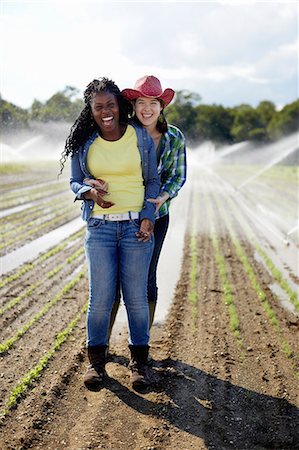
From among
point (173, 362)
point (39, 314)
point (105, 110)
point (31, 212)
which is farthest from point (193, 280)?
point (31, 212)

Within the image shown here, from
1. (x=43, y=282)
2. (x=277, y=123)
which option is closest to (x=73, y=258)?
(x=43, y=282)

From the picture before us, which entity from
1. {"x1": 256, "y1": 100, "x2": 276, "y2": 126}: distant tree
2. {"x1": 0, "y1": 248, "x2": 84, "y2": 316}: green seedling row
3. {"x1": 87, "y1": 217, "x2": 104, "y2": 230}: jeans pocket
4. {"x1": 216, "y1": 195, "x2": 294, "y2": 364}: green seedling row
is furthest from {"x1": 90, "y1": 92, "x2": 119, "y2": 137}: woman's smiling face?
{"x1": 256, "y1": 100, "x2": 276, "y2": 126}: distant tree

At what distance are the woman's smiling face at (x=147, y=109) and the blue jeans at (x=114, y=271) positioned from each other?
26.5 inches

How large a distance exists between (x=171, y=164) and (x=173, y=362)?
5.00ft

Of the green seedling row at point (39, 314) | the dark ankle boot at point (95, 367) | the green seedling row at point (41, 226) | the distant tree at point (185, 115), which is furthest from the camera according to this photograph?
the distant tree at point (185, 115)

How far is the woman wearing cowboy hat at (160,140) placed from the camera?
3.91 metres

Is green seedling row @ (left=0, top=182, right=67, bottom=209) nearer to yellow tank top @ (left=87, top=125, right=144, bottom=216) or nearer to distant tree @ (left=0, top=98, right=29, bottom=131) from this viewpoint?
yellow tank top @ (left=87, top=125, right=144, bottom=216)

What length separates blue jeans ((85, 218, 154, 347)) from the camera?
387 cm

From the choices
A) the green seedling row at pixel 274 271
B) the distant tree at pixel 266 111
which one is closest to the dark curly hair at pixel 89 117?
the green seedling row at pixel 274 271

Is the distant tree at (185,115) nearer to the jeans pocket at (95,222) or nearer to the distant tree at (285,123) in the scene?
the distant tree at (285,123)

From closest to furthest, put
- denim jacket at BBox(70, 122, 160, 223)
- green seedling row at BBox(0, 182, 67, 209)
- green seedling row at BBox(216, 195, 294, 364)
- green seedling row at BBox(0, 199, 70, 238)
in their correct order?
1. denim jacket at BBox(70, 122, 160, 223)
2. green seedling row at BBox(216, 195, 294, 364)
3. green seedling row at BBox(0, 199, 70, 238)
4. green seedling row at BBox(0, 182, 67, 209)

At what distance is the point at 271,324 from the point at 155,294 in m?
1.70

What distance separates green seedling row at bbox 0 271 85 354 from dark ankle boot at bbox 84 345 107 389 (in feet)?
2.99

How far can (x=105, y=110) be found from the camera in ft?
12.4
